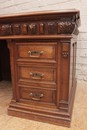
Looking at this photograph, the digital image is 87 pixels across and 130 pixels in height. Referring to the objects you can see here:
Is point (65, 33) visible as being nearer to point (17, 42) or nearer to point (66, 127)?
point (17, 42)

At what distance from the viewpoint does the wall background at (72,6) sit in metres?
1.47

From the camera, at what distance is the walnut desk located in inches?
30.3

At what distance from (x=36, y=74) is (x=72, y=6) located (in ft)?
3.34

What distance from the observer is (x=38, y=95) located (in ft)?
2.99

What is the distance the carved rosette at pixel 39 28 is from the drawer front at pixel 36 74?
0.77 feet

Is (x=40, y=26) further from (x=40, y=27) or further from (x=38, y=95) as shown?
(x=38, y=95)

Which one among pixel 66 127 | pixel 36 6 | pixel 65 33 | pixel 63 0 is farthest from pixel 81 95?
pixel 36 6

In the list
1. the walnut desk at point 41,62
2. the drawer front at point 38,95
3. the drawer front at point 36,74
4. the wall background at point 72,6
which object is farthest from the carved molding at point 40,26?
the wall background at point 72,6

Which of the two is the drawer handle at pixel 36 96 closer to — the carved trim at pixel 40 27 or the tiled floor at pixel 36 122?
the tiled floor at pixel 36 122

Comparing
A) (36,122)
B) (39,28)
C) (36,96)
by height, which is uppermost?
(39,28)

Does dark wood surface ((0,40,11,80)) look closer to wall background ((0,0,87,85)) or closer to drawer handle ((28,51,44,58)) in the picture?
wall background ((0,0,87,85))

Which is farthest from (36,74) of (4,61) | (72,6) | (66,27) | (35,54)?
(72,6)

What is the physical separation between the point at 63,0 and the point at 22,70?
1.05 metres

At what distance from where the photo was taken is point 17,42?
87 cm
